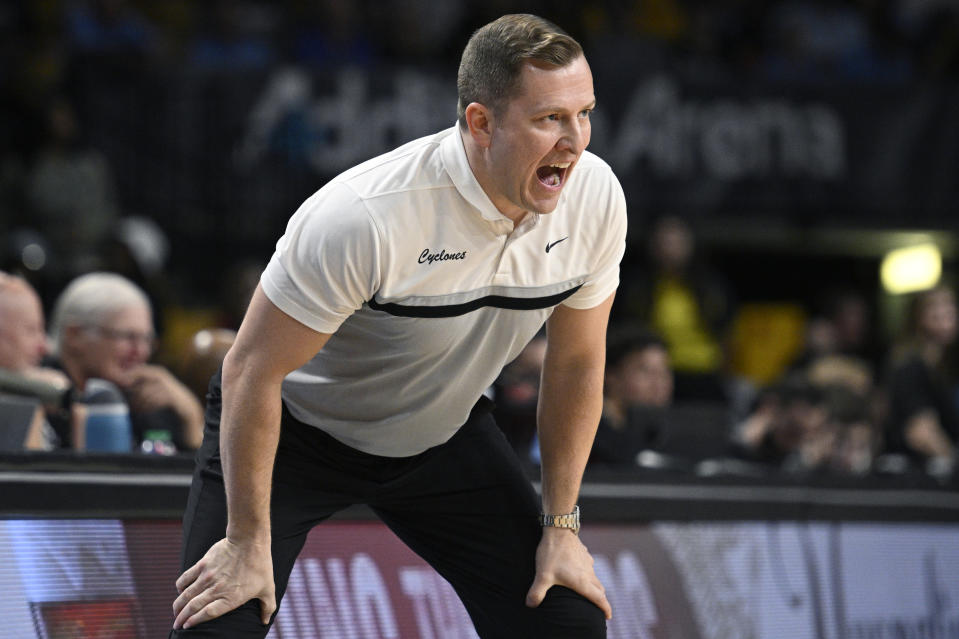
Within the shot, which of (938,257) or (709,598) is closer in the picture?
(709,598)

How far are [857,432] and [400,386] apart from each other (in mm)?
4957

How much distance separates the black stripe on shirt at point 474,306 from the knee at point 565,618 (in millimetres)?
611

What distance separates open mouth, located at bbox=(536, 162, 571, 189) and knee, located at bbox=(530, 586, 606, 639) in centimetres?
87

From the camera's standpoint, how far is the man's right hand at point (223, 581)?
2535 millimetres

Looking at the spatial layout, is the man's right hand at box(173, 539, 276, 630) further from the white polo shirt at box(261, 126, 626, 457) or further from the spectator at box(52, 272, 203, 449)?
the spectator at box(52, 272, 203, 449)

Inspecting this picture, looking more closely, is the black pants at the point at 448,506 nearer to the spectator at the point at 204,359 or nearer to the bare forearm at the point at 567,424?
the bare forearm at the point at 567,424

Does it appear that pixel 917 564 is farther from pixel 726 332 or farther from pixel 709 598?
pixel 726 332

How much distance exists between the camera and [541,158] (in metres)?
2.54

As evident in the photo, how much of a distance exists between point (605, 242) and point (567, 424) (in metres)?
0.43

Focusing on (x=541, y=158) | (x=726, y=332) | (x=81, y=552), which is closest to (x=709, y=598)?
(x=81, y=552)

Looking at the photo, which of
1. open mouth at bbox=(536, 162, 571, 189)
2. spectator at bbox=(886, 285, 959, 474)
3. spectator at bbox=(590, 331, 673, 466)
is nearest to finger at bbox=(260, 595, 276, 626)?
open mouth at bbox=(536, 162, 571, 189)

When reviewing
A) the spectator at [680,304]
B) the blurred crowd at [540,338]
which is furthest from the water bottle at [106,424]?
the spectator at [680,304]

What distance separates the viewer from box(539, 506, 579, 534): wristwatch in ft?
Answer: 9.49

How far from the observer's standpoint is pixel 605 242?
279 cm
